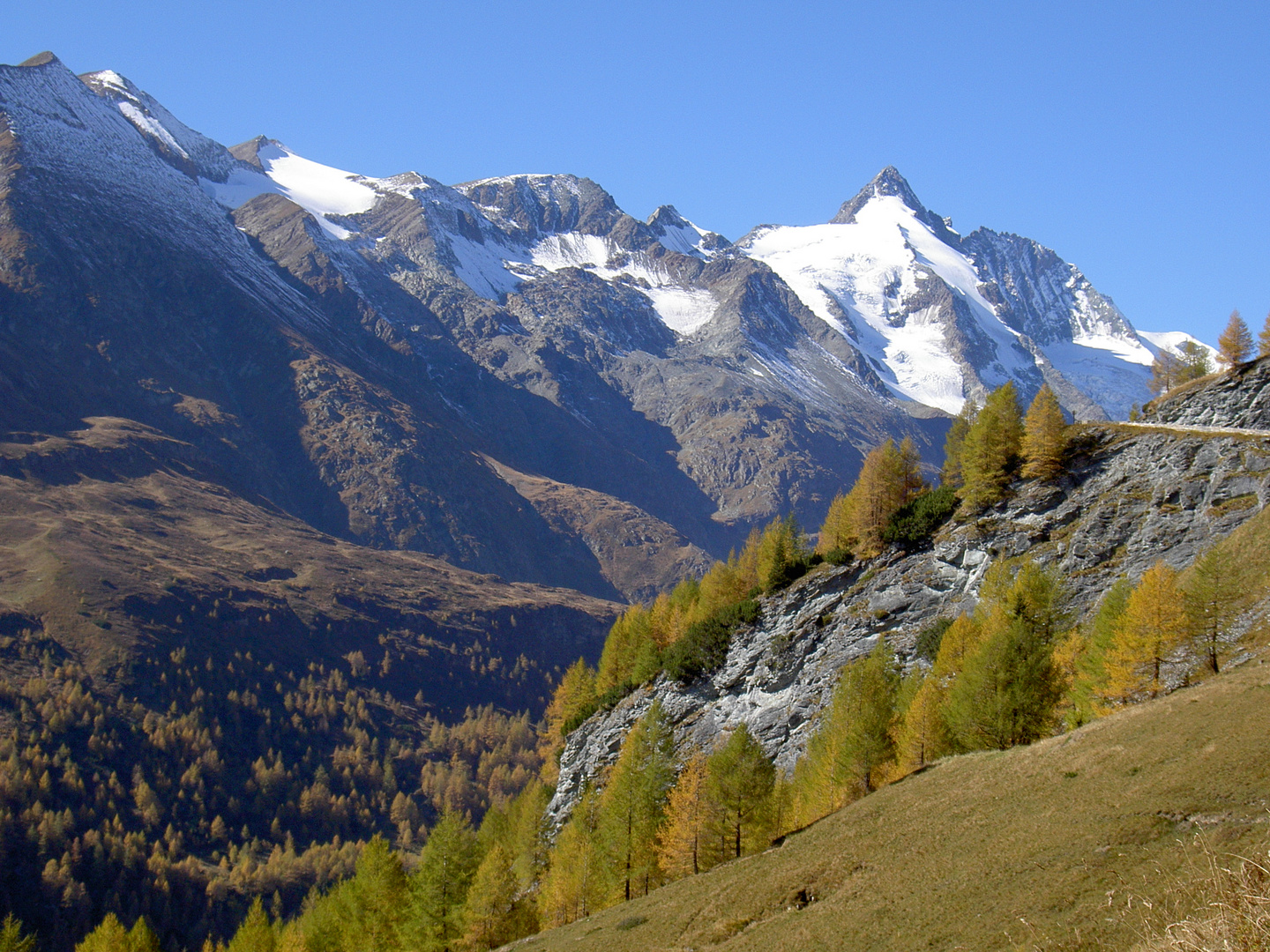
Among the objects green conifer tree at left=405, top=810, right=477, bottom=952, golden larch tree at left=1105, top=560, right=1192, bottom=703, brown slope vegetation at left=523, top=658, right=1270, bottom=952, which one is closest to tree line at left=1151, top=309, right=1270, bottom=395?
golden larch tree at left=1105, top=560, right=1192, bottom=703

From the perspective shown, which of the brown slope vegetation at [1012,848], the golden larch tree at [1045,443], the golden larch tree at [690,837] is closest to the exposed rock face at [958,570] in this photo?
the golden larch tree at [1045,443]

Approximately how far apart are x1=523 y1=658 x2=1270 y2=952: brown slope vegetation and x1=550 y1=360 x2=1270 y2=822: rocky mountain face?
2109 cm

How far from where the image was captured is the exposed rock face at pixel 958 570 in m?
61.9

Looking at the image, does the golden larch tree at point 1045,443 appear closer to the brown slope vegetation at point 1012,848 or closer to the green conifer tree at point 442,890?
the brown slope vegetation at point 1012,848

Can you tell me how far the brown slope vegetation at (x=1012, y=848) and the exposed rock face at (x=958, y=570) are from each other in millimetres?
20981

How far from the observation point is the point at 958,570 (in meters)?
73.0

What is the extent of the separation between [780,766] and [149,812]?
178 m

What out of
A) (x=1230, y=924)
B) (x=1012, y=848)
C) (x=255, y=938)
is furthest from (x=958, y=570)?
(x=255, y=938)

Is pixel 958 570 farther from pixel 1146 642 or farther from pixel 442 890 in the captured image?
pixel 442 890

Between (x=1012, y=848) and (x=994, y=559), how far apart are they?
1684 inches

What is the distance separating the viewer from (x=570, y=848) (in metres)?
63.9

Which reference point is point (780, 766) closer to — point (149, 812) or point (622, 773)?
point (622, 773)

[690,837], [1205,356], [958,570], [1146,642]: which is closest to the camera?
[1146,642]

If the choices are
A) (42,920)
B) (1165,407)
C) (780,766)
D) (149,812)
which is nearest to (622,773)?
(780,766)
